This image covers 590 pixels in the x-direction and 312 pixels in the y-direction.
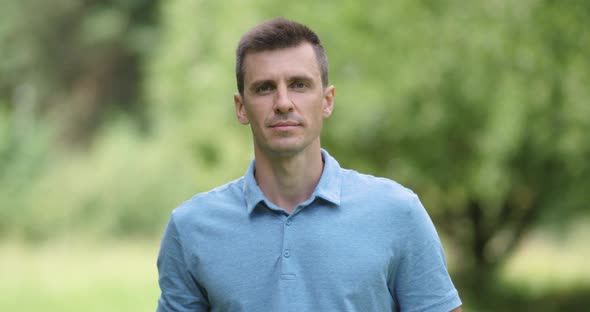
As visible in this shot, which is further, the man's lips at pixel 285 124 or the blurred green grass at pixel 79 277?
the blurred green grass at pixel 79 277

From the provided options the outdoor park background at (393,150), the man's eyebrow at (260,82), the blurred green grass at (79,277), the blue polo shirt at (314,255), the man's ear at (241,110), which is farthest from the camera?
the blurred green grass at (79,277)

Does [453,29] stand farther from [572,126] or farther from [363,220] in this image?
[363,220]

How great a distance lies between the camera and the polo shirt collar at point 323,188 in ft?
7.60

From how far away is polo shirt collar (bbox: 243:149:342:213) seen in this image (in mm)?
2316

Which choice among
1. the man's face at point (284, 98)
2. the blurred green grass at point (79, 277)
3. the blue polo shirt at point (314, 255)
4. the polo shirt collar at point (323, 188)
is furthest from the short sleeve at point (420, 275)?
the blurred green grass at point (79, 277)

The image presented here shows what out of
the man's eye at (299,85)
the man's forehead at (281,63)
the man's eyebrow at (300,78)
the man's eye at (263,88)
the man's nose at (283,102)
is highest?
the man's forehead at (281,63)

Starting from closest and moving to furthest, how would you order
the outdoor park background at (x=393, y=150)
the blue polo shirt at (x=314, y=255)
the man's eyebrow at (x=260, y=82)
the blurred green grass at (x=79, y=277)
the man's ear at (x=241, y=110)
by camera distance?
1. the blue polo shirt at (x=314, y=255)
2. the man's eyebrow at (x=260, y=82)
3. the man's ear at (x=241, y=110)
4. the outdoor park background at (x=393, y=150)
5. the blurred green grass at (x=79, y=277)

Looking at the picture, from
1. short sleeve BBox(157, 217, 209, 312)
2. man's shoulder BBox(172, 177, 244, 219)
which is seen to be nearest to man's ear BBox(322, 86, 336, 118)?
man's shoulder BBox(172, 177, 244, 219)

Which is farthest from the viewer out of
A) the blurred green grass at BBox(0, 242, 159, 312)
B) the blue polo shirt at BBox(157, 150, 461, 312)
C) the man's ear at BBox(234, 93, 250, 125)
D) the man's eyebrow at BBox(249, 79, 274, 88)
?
the blurred green grass at BBox(0, 242, 159, 312)

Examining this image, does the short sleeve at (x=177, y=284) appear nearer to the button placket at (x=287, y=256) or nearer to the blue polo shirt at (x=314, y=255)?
the blue polo shirt at (x=314, y=255)

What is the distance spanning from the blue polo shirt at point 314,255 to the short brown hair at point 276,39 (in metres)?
0.31

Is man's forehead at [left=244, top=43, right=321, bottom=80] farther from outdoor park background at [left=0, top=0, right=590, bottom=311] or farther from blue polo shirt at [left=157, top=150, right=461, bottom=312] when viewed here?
outdoor park background at [left=0, top=0, right=590, bottom=311]

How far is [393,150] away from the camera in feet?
28.8

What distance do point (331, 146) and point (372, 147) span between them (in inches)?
17.8
